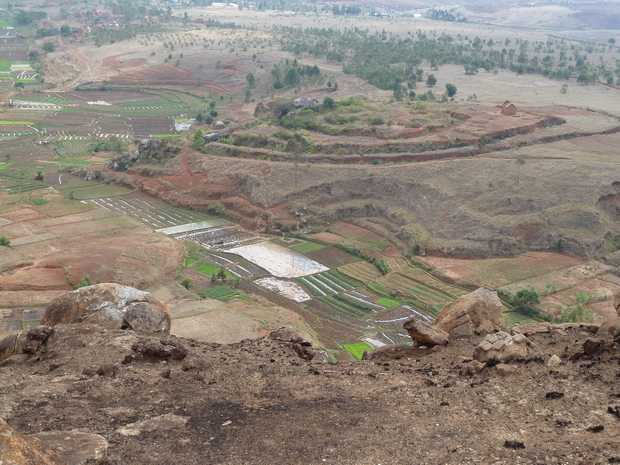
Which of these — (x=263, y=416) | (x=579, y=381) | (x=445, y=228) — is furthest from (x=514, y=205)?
(x=263, y=416)

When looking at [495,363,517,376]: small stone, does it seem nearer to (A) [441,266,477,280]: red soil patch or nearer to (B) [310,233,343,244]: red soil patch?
(A) [441,266,477,280]: red soil patch

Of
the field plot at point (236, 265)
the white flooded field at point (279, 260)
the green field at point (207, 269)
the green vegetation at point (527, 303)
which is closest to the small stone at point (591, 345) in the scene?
the green vegetation at point (527, 303)

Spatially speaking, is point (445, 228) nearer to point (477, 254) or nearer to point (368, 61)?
point (477, 254)

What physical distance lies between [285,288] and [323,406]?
32.7 meters

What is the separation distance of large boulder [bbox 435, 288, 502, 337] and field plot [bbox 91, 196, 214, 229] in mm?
44387

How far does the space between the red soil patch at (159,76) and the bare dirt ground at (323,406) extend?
121229 millimetres

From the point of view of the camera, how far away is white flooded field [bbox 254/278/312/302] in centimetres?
4897

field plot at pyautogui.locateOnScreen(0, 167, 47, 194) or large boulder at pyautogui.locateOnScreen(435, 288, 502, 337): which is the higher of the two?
large boulder at pyautogui.locateOnScreen(435, 288, 502, 337)

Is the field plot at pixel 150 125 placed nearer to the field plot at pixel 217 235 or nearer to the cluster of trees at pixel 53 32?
the field plot at pixel 217 235

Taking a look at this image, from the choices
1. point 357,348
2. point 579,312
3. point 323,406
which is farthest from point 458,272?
point 323,406

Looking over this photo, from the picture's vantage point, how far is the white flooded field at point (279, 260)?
53.8 metres

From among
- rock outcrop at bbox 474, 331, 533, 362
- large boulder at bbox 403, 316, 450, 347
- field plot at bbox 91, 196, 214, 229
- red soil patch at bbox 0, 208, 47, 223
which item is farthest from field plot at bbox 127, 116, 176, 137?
rock outcrop at bbox 474, 331, 533, 362

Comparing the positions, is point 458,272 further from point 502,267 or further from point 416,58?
point 416,58

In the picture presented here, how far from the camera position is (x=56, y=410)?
16406mm
